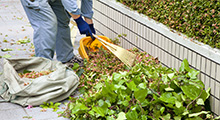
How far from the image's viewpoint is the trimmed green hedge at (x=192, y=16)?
3.03 meters

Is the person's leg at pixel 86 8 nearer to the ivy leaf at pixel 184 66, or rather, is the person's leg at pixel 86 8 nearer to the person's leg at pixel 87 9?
the person's leg at pixel 87 9

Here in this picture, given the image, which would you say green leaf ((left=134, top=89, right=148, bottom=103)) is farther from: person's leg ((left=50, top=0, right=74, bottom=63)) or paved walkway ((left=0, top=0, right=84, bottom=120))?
person's leg ((left=50, top=0, right=74, bottom=63))

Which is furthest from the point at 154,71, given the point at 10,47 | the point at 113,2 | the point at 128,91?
the point at 10,47

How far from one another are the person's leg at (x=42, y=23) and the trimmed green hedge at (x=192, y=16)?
4.07 ft

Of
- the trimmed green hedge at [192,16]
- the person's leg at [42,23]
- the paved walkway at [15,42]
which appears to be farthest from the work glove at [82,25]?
the paved walkway at [15,42]

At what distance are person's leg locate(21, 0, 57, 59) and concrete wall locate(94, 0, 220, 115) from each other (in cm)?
109

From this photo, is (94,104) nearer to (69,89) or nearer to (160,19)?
(69,89)

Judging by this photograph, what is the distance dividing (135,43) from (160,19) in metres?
0.63

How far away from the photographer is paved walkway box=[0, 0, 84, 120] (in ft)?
10.8

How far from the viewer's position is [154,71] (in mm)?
3445

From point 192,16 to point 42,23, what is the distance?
180cm

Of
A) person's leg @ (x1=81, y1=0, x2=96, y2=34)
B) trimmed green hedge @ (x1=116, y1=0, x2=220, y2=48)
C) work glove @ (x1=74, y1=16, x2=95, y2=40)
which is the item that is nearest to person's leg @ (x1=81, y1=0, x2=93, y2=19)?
person's leg @ (x1=81, y1=0, x2=96, y2=34)

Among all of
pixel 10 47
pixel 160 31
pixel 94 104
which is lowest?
pixel 10 47

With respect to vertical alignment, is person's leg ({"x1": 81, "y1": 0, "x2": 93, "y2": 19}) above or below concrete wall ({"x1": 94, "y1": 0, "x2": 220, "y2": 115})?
above
